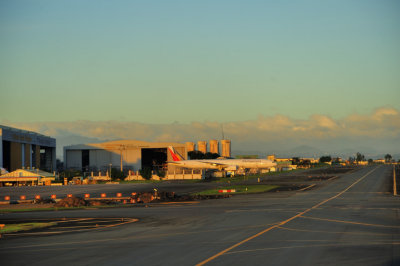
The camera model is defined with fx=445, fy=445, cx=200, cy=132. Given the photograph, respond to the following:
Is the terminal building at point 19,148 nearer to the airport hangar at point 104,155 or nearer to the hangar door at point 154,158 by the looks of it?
the airport hangar at point 104,155

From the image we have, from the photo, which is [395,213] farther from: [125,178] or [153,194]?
[125,178]

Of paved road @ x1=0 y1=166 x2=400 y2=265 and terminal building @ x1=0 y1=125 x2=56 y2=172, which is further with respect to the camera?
terminal building @ x1=0 y1=125 x2=56 y2=172

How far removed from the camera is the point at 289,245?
2077 centimetres

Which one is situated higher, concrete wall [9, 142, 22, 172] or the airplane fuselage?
concrete wall [9, 142, 22, 172]

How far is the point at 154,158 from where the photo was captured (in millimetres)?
183875

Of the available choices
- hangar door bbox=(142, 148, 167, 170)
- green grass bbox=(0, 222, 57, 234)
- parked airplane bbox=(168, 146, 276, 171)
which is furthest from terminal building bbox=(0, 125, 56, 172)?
green grass bbox=(0, 222, 57, 234)

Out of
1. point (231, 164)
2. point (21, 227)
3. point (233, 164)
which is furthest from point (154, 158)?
point (21, 227)

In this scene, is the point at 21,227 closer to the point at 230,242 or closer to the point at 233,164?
the point at 230,242

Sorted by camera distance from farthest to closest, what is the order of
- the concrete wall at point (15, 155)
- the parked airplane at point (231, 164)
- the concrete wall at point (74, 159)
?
the concrete wall at point (74, 159), the parked airplane at point (231, 164), the concrete wall at point (15, 155)

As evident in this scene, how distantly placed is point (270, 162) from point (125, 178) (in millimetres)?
42673

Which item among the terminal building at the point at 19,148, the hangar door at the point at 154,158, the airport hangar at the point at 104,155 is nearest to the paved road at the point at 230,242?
the terminal building at the point at 19,148

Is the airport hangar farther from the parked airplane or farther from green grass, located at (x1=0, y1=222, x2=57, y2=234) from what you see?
green grass, located at (x1=0, y1=222, x2=57, y2=234)

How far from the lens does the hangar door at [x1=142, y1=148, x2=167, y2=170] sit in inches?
7141

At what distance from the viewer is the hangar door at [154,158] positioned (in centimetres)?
18138
